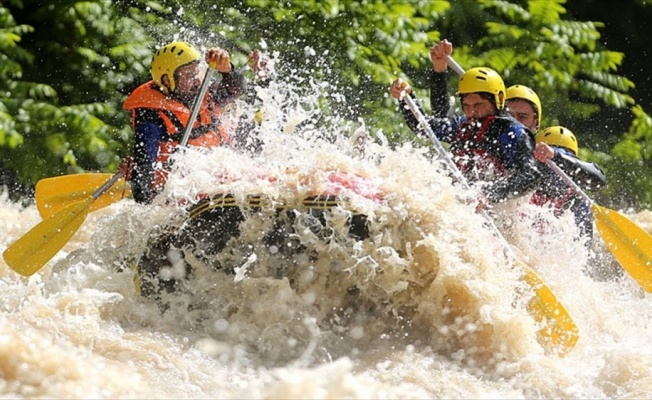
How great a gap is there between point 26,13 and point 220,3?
5.77 ft

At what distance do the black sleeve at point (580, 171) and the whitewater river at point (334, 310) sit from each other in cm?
141

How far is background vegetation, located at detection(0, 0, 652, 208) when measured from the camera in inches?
332

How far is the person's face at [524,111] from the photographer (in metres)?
6.12

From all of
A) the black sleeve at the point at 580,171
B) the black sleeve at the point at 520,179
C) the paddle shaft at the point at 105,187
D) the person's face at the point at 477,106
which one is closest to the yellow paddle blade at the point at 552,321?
the black sleeve at the point at 520,179

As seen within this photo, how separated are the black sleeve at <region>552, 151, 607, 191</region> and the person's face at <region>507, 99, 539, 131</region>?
0.85 feet

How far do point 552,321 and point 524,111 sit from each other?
1.86 m

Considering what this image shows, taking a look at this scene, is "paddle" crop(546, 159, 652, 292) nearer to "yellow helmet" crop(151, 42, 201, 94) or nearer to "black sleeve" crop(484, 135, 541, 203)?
"black sleeve" crop(484, 135, 541, 203)

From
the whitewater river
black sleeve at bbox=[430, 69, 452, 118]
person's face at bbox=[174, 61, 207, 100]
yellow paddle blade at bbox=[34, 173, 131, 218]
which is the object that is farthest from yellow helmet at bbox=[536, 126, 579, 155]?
yellow paddle blade at bbox=[34, 173, 131, 218]

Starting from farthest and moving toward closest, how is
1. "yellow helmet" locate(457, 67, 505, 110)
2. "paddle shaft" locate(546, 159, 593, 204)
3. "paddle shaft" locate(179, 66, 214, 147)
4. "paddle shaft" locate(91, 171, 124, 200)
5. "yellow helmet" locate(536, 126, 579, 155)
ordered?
"yellow helmet" locate(536, 126, 579, 155)
"yellow helmet" locate(457, 67, 505, 110)
"paddle shaft" locate(546, 159, 593, 204)
"paddle shaft" locate(91, 171, 124, 200)
"paddle shaft" locate(179, 66, 214, 147)

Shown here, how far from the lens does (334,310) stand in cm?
451

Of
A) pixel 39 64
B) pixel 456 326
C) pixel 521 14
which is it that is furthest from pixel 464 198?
pixel 521 14

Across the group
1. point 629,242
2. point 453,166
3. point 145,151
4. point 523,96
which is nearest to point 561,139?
point 523,96

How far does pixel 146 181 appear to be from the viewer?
5.01 m

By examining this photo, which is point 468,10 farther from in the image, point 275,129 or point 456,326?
point 456,326
